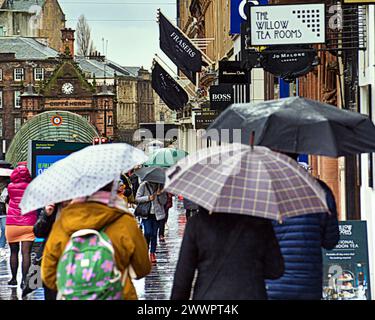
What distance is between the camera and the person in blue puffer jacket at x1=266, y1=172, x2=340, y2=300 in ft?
26.7

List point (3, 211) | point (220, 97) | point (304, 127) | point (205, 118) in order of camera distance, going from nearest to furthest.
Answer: point (304, 127) → point (3, 211) → point (220, 97) → point (205, 118)

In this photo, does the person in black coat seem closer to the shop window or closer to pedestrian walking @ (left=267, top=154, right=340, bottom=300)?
pedestrian walking @ (left=267, top=154, right=340, bottom=300)

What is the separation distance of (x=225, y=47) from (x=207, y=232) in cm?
3644

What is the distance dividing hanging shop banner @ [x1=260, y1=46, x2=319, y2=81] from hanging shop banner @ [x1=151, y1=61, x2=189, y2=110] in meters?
29.6

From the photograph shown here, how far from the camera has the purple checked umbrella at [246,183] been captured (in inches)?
278

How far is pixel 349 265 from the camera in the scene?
11.5 m

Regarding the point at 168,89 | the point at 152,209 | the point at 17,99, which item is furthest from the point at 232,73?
the point at 17,99

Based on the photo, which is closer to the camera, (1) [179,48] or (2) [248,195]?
(2) [248,195]

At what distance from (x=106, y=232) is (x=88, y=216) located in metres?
0.15

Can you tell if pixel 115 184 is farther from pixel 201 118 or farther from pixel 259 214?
pixel 201 118

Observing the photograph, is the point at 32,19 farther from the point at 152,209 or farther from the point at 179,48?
the point at 152,209

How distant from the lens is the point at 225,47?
1699 inches

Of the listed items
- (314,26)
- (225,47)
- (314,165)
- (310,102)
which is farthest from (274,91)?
(310,102)

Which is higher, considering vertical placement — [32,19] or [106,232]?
[32,19]
